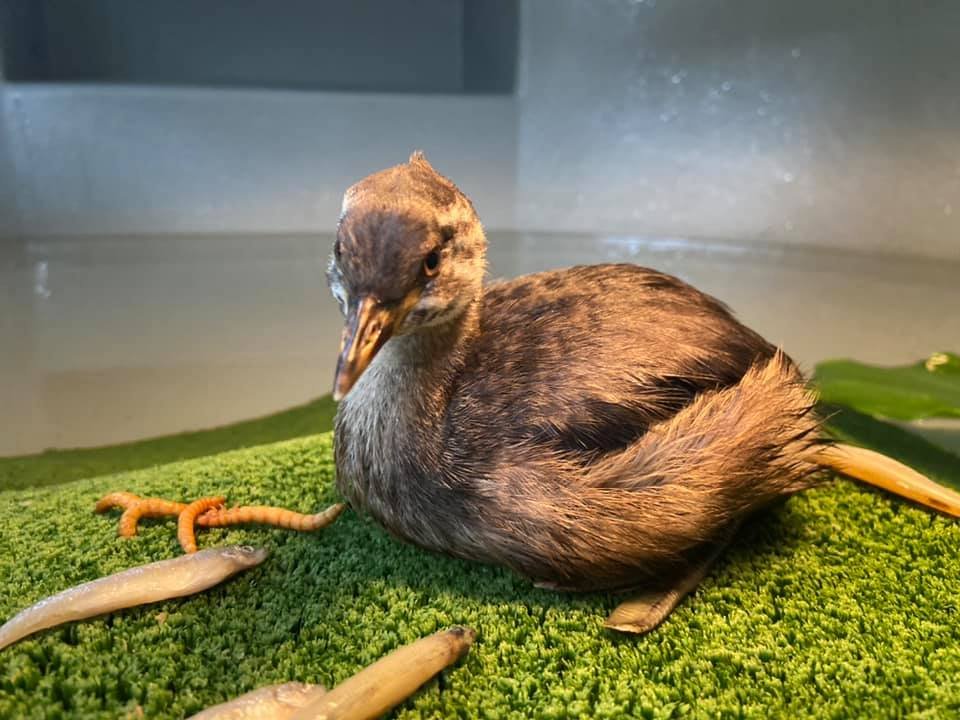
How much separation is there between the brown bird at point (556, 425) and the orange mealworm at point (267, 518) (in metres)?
0.11

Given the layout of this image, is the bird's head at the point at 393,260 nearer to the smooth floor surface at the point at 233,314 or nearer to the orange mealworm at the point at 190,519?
the orange mealworm at the point at 190,519

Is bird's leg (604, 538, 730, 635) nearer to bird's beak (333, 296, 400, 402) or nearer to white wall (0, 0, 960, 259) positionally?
bird's beak (333, 296, 400, 402)

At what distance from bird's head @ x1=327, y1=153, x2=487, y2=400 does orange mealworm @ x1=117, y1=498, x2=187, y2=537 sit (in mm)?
550

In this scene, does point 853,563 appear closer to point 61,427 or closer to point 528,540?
point 528,540

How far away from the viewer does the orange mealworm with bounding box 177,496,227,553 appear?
1.26 metres

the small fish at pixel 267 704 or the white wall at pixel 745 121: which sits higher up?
the white wall at pixel 745 121

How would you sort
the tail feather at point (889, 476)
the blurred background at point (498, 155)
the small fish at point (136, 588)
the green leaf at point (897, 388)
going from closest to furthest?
the small fish at point (136, 588) < the tail feather at point (889, 476) < the green leaf at point (897, 388) < the blurred background at point (498, 155)

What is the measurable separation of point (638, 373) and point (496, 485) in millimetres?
268

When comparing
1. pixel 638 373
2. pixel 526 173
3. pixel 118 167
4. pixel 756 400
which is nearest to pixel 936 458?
pixel 756 400

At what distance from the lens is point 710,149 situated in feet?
12.0

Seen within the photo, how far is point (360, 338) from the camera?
98cm

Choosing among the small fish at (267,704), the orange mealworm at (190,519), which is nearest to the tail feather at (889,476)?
the small fish at (267,704)

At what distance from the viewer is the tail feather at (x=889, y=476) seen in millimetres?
1426

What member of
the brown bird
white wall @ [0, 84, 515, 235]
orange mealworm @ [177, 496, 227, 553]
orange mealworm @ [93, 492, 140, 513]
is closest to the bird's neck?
the brown bird
